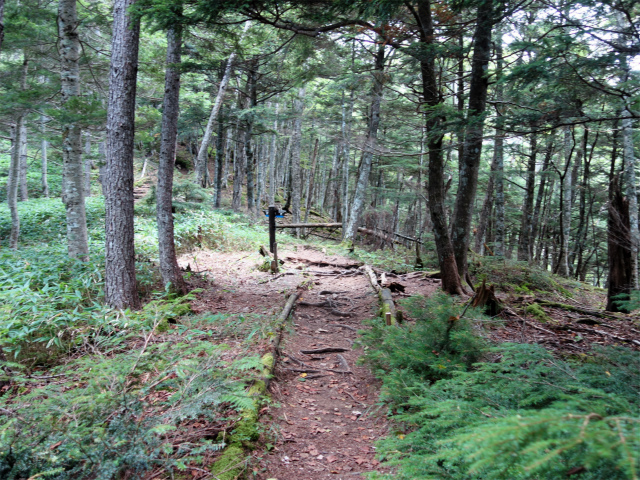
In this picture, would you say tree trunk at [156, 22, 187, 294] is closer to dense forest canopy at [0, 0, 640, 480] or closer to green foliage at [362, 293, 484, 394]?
dense forest canopy at [0, 0, 640, 480]

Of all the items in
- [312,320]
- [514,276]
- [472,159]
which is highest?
[472,159]

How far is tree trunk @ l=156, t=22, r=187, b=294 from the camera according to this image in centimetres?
682

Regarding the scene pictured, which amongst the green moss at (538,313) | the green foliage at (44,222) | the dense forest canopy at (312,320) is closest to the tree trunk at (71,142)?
the dense forest canopy at (312,320)

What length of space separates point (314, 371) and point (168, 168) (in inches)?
193

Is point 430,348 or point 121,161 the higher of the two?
point 121,161

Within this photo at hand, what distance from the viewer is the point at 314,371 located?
5.08m

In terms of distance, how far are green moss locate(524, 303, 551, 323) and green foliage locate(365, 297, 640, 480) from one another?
2986 millimetres

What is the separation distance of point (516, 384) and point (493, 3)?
227 inches

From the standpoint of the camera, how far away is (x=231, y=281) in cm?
915

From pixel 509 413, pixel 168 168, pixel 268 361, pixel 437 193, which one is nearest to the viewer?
pixel 509 413

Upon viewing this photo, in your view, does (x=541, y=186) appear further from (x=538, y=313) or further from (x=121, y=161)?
(x=121, y=161)

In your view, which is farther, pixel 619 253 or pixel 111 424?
pixel 619 253

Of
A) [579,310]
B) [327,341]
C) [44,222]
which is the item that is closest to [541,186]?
[579,310]

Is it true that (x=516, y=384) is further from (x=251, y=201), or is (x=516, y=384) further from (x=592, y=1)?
(x=251, y=201)
